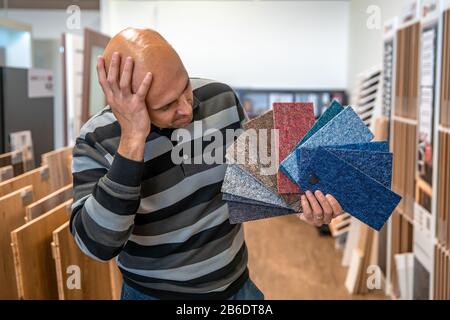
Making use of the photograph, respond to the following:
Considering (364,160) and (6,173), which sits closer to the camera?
(364,160)

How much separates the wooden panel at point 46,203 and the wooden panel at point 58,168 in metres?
0.15

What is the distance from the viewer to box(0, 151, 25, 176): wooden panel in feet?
5.28

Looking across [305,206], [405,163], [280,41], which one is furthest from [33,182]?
[280,41]

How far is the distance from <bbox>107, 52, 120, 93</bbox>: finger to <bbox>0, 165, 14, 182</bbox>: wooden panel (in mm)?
869

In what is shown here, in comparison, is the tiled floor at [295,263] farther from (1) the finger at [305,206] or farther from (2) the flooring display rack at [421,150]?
(1) the finger at [305,206]

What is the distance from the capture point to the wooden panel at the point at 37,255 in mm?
1435

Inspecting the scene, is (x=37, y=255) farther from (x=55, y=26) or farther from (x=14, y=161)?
(x=55, y=26)

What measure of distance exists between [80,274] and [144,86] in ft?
3.44

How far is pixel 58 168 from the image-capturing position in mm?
1998

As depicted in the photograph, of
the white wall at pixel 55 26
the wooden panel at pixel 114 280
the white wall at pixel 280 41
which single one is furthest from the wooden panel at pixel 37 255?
the white wall at pixel 280 41

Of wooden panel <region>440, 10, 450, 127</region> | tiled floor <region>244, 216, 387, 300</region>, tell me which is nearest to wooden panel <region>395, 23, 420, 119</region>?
wooden panel <region>440, 10, 450, 127</region>

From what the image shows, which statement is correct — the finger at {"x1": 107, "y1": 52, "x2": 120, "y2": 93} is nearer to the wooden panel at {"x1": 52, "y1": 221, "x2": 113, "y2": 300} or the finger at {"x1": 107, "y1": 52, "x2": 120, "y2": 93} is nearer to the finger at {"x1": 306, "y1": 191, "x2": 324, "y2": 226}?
the finger at {"x1": 306, "y1": 191, "x2": 324, "y2": 226}
